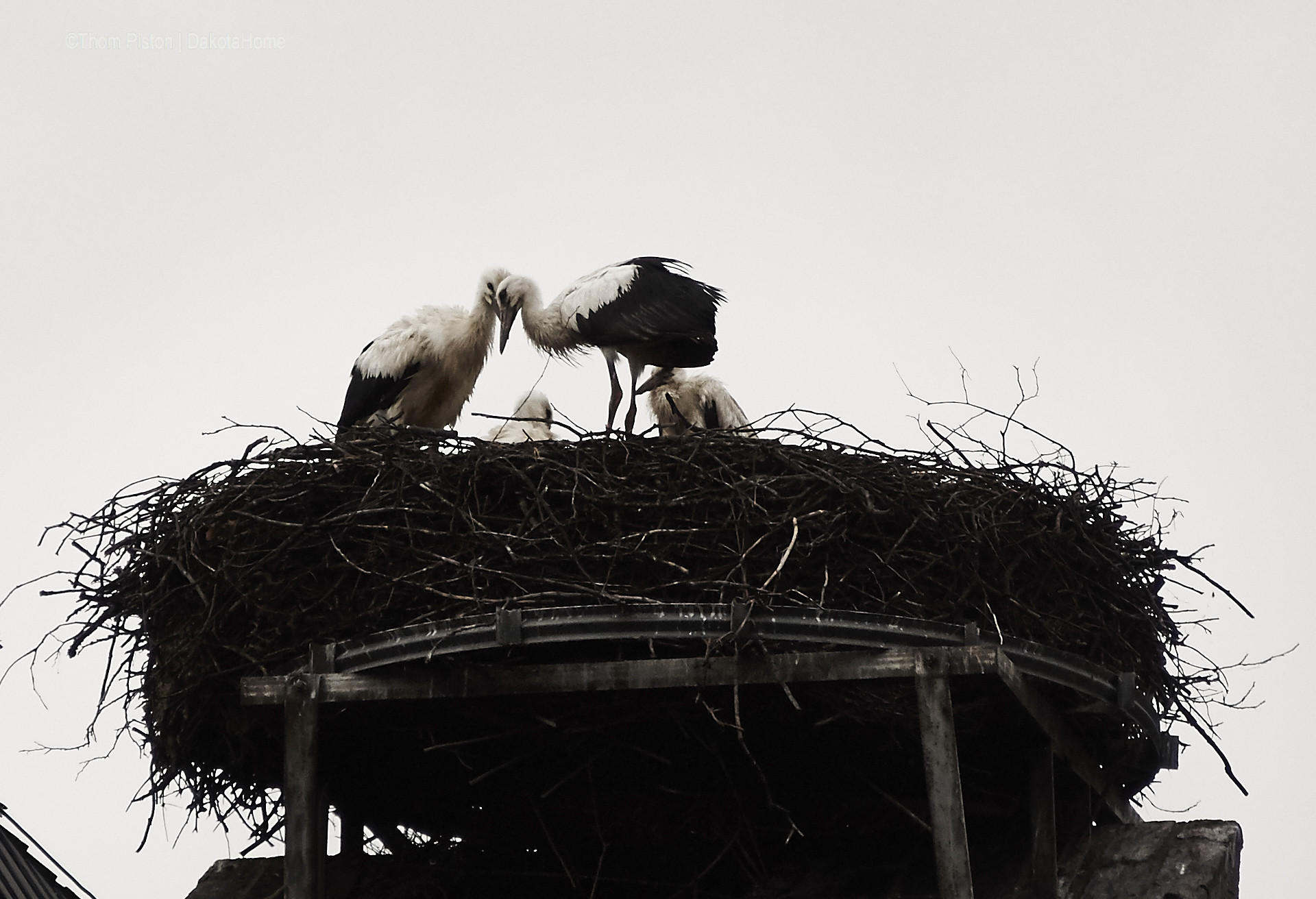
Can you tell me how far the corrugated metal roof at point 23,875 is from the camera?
6.86m

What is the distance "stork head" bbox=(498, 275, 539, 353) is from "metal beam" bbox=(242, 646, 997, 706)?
352 centimetres

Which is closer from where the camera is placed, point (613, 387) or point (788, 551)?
point (788, 551)

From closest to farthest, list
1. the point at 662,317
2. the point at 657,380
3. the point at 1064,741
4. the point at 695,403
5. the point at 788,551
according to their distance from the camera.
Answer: the point at 788,551 < the point at 1064,741 < the point at 662,317 < the point at 657,380 < the point at 695,403

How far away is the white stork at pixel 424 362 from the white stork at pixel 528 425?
0.34 meters

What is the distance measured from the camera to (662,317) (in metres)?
8.99

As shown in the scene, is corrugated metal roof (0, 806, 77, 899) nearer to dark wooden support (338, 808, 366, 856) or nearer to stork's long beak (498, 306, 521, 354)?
dark wooden support (338, 808, 366, 856)

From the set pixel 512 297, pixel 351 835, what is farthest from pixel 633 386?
pixel 351 835

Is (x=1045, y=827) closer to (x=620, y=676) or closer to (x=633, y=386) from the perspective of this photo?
(x=620, y=676)

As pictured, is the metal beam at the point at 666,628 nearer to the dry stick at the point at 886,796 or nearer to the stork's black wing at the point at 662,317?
the dry stick at the point at 886,796

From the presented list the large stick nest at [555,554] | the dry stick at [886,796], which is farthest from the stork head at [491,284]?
the dry stick at [886,796]

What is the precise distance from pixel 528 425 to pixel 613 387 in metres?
0.47

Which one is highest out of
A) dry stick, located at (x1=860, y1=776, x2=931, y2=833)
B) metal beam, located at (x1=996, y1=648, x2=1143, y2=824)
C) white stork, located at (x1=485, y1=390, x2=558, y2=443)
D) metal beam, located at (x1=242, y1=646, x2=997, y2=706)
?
white stork, located at (x1=485, y1=390, x2=558, y2=443)

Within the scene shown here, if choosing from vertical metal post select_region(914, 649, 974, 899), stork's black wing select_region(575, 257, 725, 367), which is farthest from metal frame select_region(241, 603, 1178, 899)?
stork's black wing select_region(575, 257, 725, 367)

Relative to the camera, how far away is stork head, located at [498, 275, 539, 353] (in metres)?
9.55
